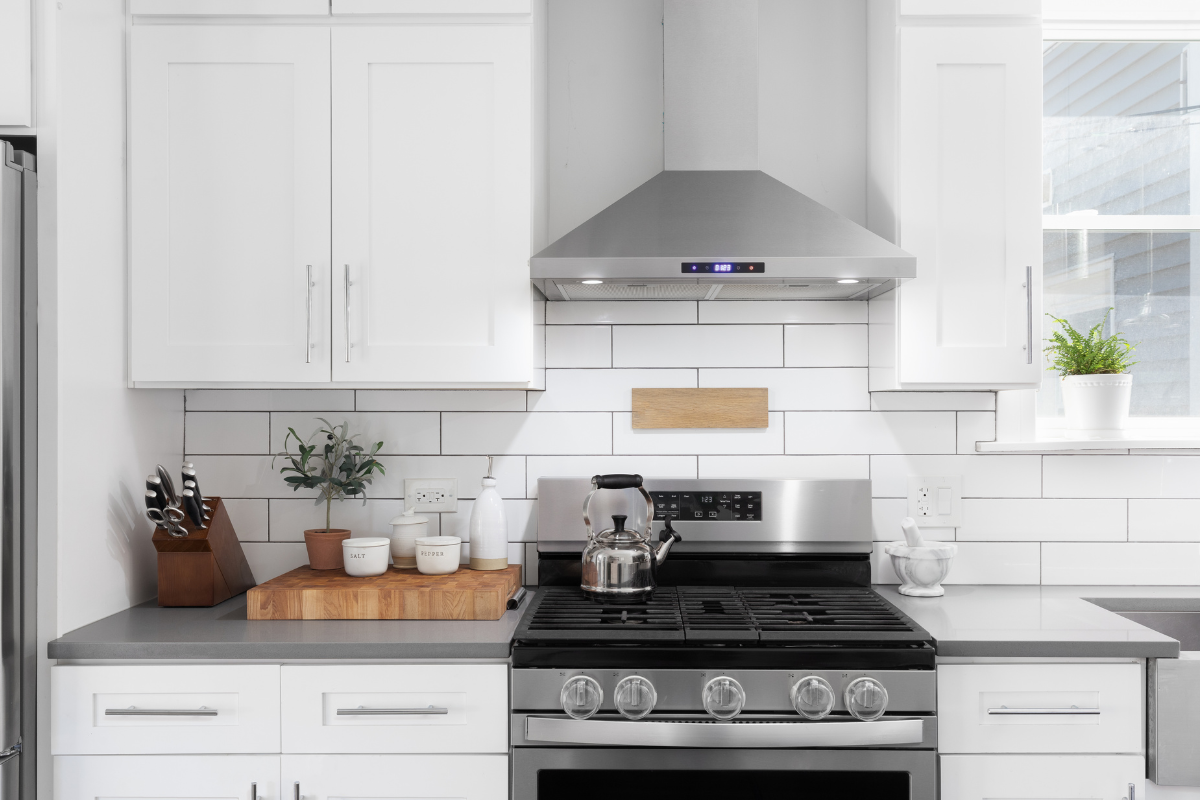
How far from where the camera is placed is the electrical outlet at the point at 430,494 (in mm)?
2203

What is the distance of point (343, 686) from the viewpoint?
5.24ft

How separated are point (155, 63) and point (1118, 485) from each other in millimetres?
2574

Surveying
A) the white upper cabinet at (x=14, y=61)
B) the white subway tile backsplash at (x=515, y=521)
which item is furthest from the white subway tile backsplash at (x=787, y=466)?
the white upper cabinet at (x=14, y=61)

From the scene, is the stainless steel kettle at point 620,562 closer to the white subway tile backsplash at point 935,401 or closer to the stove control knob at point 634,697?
the stove control knob at point 634,697

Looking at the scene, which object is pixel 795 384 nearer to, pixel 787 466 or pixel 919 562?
pixel 787 466

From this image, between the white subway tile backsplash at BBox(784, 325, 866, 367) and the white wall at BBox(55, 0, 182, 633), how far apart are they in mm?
1616

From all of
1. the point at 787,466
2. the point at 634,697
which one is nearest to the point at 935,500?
the point at 787,466

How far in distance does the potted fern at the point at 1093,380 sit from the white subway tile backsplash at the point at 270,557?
2.05 meters

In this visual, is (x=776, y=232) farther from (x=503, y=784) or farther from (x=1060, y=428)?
(x=503, y=784)

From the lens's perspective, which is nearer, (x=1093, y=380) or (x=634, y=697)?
(x=634, y=697)

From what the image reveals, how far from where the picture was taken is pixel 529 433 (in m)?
2.21

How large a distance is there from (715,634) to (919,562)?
0.66m

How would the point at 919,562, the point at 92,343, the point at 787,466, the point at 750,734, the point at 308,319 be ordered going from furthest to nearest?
the point at 787,466
the point at 919,562
the point at 308,319
the point at 92,343
the point at 750,734

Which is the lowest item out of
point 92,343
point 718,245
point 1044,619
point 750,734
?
point 750,734
